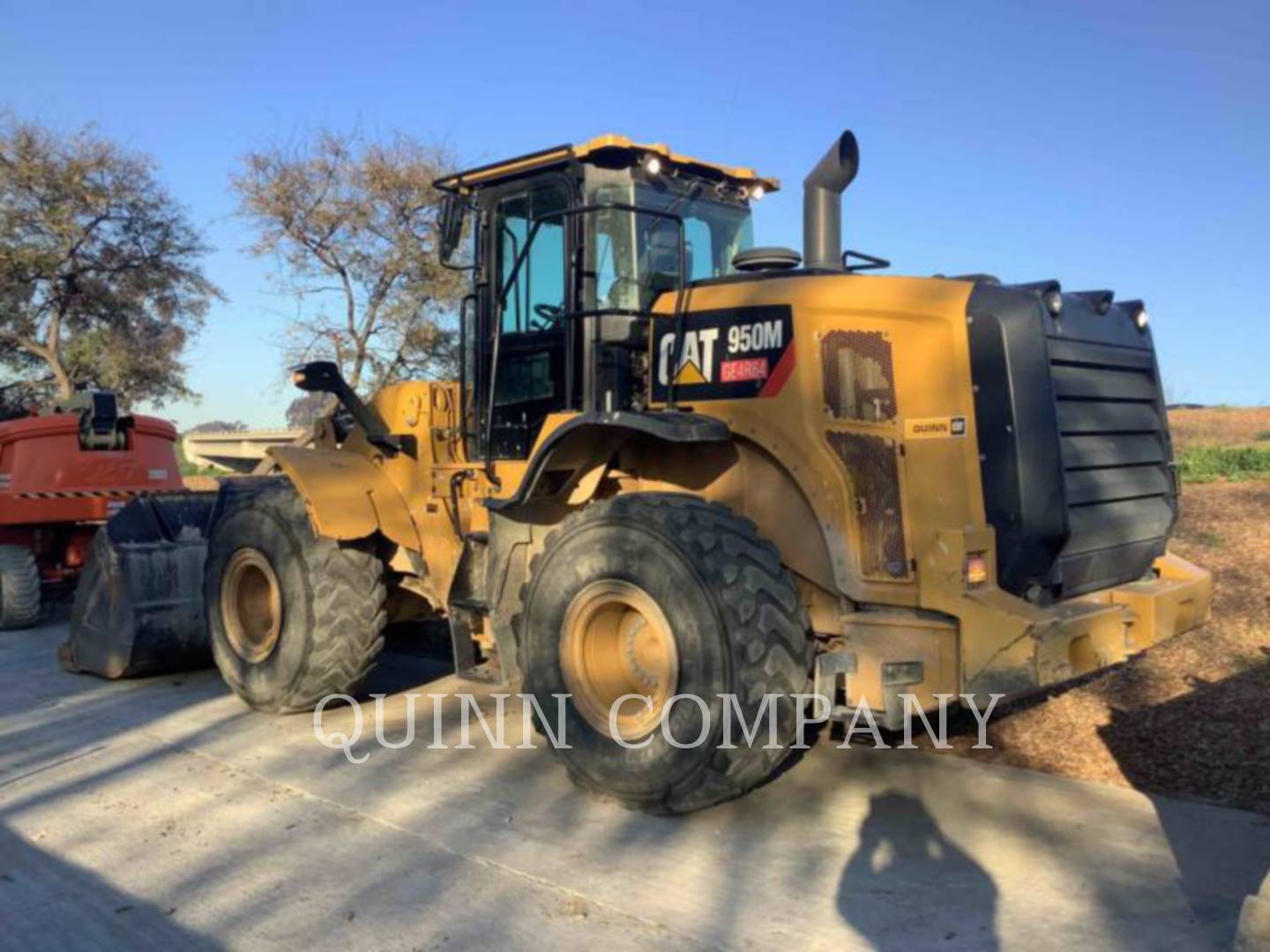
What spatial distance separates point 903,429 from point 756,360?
2.54 feet

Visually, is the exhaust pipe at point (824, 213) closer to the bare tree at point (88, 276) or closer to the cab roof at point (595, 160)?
the cab roof at point (595, 160)

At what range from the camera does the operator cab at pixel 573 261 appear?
5.76 metres

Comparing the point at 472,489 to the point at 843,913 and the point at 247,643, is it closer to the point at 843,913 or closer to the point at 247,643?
the point at 247,643

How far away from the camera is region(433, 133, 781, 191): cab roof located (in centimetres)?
580

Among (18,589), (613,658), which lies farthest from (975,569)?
(18,589)

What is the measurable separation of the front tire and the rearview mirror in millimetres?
2114

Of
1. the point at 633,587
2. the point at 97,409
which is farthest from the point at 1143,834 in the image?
the point at 97,409

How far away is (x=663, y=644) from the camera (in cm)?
489

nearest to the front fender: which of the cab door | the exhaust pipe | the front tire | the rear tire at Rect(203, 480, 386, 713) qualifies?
Answer: the rear tire at Rect(203, 480, 386, 713)

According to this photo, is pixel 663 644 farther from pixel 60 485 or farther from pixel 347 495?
pixel 60 485

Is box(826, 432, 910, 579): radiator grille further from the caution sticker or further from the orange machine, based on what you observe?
the orange machine

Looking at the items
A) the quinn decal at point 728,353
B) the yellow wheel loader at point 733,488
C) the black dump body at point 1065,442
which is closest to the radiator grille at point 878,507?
the yellow wheel loader at point 733,488

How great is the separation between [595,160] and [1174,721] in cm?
445

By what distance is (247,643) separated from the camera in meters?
7.17
